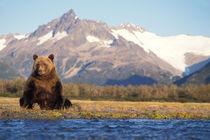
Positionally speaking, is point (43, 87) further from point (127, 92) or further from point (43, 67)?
point (127, 92)

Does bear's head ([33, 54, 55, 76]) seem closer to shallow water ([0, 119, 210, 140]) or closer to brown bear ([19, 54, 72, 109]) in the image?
brown bear ([19, 54, 72, 109])

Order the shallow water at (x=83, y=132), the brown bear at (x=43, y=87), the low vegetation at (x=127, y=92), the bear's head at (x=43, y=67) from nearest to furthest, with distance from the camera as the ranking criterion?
the shallow water at (x=83, y=132) < the bear's head at (x=43, y=67) < the brown bear at (x=43, y=87) < the low vegetation at (x=127, y=92)

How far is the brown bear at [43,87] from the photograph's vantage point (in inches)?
954

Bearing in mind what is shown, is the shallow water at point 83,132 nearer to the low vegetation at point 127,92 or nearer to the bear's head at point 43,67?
the bear's head at point 43,67

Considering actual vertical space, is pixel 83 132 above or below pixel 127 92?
below

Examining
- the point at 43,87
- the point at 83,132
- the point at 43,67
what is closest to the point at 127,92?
the point at 43,87

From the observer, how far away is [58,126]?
19.8 metres

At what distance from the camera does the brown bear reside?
24.2 meters

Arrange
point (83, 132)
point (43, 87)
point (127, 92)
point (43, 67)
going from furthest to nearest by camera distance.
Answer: point (127, 92), point (43, 87), point (43, 67), point (83, 132)

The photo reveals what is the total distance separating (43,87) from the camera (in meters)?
24.4

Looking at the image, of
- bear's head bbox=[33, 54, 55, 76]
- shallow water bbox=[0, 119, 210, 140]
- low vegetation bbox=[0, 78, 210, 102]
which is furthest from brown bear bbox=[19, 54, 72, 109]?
low vegetation bbox=[0, 78, 210, 102]

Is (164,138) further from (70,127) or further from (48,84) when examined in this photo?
(48,84)

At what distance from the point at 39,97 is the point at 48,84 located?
1.23 m

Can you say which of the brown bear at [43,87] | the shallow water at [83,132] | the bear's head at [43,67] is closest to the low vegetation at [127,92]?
the brown bear at [43,87]
